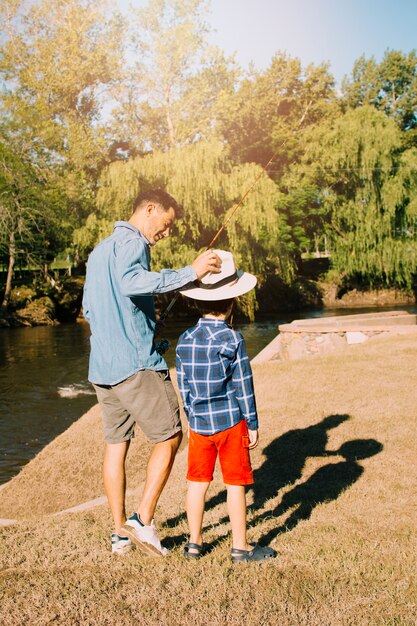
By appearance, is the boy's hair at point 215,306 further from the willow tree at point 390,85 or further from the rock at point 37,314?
the willow tree at point 390,85

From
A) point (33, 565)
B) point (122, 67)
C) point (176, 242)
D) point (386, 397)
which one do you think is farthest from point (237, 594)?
point (122, 67)

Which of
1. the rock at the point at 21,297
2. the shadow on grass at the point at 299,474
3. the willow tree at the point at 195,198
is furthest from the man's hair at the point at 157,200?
the rock at the point at 21,297

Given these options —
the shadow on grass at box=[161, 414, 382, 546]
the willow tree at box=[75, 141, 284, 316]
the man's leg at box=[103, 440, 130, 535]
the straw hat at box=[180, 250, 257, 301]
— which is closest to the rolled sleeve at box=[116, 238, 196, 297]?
the straw hat at box=[180, 250, 257, 301]

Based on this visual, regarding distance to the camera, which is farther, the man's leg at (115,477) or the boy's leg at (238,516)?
the man's leg at (115,477)

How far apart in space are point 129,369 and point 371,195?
30.2 meters

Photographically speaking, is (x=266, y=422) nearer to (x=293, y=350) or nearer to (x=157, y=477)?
(x=157, y=477)

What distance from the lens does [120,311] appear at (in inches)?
148

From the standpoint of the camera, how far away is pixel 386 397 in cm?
796

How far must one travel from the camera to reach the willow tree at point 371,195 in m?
31.2

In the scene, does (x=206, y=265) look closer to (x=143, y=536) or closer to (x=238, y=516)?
(x=238, y=516)

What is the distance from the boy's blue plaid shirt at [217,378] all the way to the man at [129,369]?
0.19 metres

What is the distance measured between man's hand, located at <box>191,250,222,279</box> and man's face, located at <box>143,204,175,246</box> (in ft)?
1.35

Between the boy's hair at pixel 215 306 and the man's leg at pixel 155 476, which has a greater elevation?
the boy's hair at pixel 215 306

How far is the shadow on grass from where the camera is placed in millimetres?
4621
